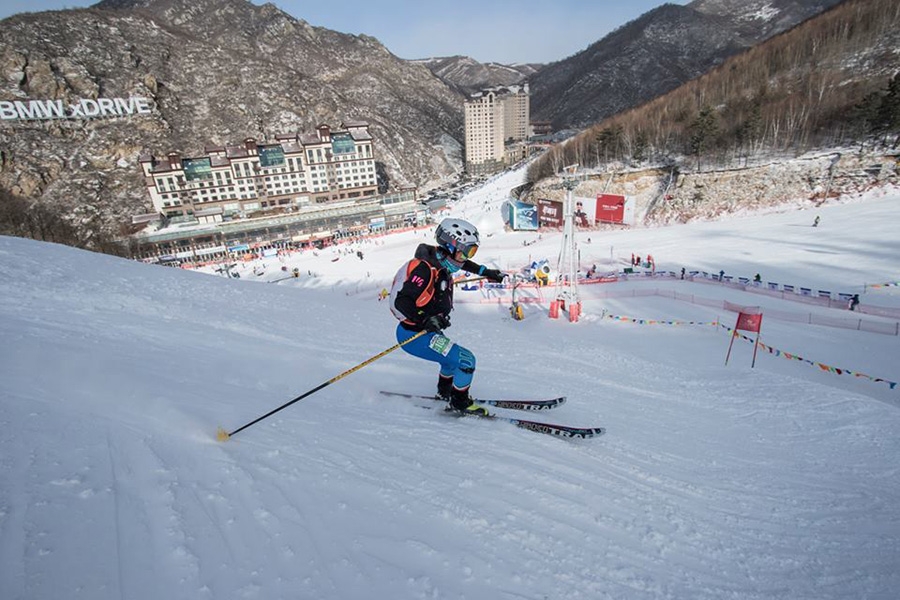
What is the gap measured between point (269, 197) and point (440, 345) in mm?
86978

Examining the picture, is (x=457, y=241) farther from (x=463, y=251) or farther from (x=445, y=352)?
(x=445, y=352)

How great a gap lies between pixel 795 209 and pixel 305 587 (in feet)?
183

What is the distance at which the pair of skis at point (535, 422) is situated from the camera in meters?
5.36

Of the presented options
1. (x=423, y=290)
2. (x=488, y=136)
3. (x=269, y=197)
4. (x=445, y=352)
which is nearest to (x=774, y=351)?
(x=445, y=352)

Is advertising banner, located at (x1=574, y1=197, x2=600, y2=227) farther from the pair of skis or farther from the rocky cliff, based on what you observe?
the rocky cliff

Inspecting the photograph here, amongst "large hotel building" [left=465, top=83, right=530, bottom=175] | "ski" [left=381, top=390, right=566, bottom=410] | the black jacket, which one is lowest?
"ski" [left=381, top=390, right=566, bottom=410]

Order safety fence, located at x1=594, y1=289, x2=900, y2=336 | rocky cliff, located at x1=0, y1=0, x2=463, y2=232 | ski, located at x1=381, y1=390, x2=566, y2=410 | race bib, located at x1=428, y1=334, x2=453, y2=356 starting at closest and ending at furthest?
1. race bib, located at x1=428, y1=334, x2=453, y2=356
2. ski, located at x1=381, y1=390, x2=566, y2=410
3. safety fence, located at x1=594, y1=289, x2=900, y2=336
4. rocky cliff, located at x1=0, y1=0, x2=463, y2=232

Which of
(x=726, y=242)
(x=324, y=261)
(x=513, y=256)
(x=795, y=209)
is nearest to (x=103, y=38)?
(x=324, y=261)

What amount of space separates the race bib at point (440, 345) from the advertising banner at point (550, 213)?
5266 cm

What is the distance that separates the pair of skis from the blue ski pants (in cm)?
62

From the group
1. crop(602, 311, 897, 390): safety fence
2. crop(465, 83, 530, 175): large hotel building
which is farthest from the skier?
crop(465, 83, 530, 175): large hotel building

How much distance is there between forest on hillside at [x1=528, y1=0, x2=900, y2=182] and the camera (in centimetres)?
4934

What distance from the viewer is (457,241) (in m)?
5.54

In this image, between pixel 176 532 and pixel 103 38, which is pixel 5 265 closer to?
pixel 176 532
